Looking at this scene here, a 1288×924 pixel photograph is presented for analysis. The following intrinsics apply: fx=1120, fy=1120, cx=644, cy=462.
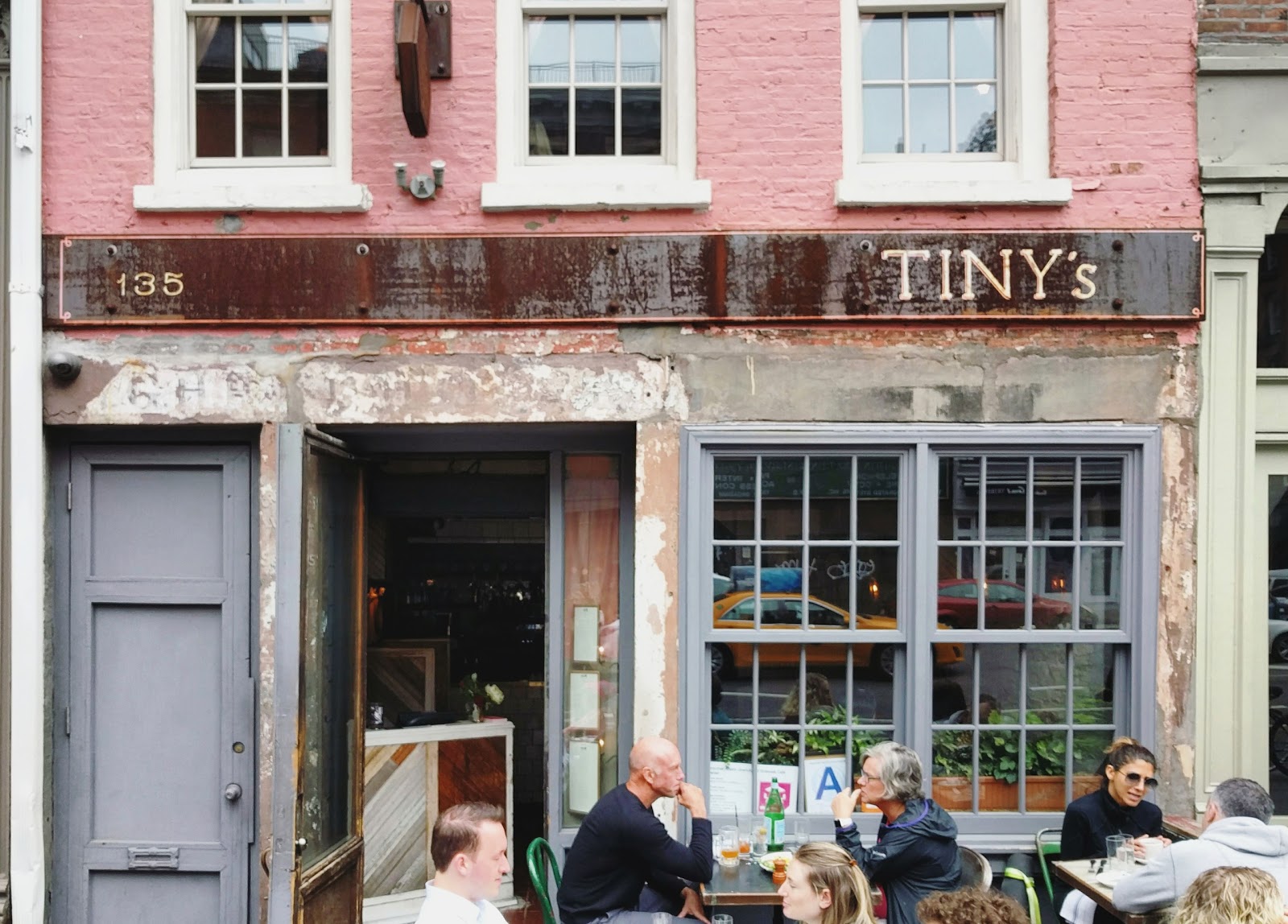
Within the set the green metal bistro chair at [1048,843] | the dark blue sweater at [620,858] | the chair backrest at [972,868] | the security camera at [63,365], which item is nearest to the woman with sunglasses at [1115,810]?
the green metal bistro chair at [1048,843]

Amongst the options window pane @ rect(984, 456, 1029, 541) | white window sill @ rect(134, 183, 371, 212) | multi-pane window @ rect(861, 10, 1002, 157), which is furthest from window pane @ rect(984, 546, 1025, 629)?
white window sill @ rect(134, 183, 371, 212)

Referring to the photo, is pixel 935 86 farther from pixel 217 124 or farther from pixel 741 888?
pixel 741 888

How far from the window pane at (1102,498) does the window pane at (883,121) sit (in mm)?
2084

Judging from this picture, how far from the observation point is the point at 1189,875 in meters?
4.62

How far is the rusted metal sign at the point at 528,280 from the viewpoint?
6.10m

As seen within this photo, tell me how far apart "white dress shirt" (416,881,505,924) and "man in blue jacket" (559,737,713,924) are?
1.11 m

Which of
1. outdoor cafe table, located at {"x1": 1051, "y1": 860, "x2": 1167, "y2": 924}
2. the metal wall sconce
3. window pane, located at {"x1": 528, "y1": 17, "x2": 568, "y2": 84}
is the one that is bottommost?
outdoor cafe table, located at {"x1": 1051, "y1": 860, "x2": 1167, "y2": 924}

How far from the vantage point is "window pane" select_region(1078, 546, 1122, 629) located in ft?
20.4

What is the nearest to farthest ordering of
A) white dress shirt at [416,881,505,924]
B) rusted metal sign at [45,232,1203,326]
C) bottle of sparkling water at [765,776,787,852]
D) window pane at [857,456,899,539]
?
white dress shirt at [416,881,505,924]
bottle of sparkling water at [765,776,787,852]
rusted metal sign at [45,232,1203,326]
window pane at [857,456,899,539]

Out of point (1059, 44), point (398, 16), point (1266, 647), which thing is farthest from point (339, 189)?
point (1266, 647)

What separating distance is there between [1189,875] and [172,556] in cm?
534

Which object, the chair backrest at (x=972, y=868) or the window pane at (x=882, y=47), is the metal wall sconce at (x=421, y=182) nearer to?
the window pane at (x=882, y=47)

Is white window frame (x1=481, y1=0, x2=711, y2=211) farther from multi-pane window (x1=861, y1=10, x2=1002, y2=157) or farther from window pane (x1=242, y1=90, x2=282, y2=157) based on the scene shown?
window pane (x1=242, y1=90, x2=282, y2=157)

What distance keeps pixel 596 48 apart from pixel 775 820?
172 inches
